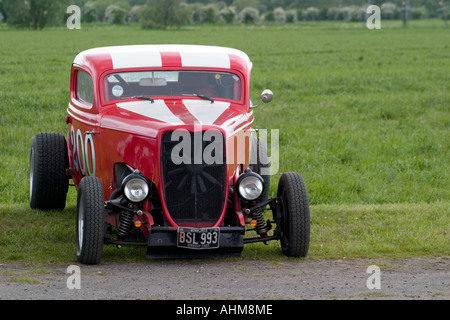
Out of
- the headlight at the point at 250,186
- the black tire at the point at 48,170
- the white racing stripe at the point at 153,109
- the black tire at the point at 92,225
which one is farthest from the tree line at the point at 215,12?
the headlight at the point at 250,186

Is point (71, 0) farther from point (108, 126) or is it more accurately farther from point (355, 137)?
point (108, 126)

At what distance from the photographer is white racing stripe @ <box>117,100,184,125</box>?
25.7 ft

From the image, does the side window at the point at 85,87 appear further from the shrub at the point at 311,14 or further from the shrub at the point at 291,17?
the shrub at the point at 311,14

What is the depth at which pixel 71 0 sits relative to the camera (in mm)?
16500

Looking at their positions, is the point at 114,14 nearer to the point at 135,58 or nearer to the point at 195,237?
the point at 135,58

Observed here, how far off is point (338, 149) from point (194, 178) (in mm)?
7525

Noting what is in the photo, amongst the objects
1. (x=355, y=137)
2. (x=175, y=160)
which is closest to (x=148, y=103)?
(x=175, y=160)

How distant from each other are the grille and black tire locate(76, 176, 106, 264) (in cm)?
58

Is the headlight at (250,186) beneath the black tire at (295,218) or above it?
above

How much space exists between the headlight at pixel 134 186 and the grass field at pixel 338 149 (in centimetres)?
68

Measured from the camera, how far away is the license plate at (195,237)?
7.36m

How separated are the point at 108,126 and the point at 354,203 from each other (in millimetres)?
4136

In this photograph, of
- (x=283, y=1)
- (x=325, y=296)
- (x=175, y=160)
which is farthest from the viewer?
(x=283, y=1)

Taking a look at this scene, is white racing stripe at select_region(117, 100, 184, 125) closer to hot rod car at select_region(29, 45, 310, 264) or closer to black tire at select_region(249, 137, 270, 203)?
hot rod car at select_region(29, 45, 310, 264)
